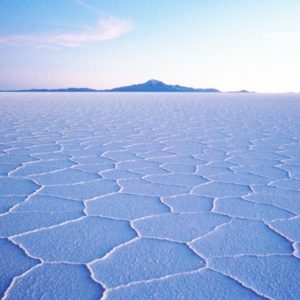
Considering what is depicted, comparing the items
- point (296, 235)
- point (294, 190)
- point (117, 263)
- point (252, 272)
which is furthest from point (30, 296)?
point (294, 190)

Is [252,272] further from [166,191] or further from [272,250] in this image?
[166,191]

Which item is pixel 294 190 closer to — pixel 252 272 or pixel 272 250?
pixel 272 250

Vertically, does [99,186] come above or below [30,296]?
below

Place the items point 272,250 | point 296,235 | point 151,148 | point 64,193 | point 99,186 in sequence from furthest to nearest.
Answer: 1. point 151,148
2. point 99,186
3. point 64,193
4. point 296,235
5. point 272,250

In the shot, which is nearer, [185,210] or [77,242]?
[77,242]

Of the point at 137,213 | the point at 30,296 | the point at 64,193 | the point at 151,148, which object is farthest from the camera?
the point at 151,148

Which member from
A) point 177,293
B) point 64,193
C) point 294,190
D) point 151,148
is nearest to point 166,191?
point 64,193

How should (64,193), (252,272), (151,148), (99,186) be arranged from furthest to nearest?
1. (151,148)
2. (99,186)
3. (64,193)
4. (252,272)

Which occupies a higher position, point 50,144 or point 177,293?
point 177,293

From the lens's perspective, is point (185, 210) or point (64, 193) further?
point (64, 193)
